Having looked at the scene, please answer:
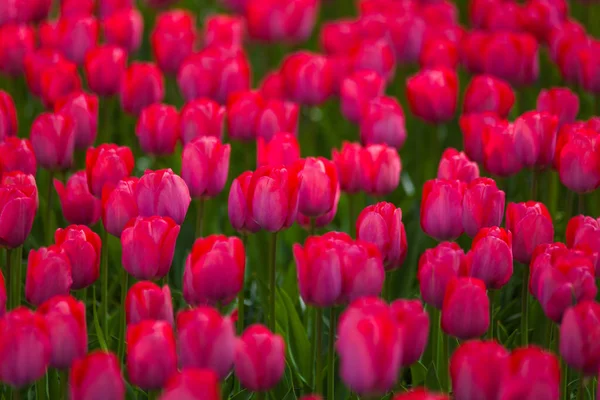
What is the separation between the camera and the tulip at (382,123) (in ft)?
7.85

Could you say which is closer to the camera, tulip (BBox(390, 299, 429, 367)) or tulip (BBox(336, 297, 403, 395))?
tulip (BBox(336, 297, 403, 395))

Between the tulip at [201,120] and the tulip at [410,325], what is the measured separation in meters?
0.96

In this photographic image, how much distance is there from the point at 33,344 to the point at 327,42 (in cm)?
209

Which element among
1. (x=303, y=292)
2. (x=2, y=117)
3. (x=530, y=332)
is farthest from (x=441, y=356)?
(x=2, y=117)

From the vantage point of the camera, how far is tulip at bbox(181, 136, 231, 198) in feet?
6.50

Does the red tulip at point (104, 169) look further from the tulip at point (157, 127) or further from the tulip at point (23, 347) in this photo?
the tulip at point (23, 347)

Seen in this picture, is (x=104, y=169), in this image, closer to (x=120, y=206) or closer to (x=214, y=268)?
(x=120, y=206)

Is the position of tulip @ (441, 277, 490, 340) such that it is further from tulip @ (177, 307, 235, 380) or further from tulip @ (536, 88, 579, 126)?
tulip @ (536, 88, 579, 126)

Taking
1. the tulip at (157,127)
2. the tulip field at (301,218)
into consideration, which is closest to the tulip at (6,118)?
the tulip field at (301,218)

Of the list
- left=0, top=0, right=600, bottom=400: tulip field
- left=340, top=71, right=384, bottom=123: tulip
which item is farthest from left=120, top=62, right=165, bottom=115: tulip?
left=340, top=71, right=384, bottom=123: tulip

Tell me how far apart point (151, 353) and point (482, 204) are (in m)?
0.76

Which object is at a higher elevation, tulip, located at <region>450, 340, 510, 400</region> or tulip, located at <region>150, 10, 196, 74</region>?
tulip, located at <region>150, 10, 196, 74</region>

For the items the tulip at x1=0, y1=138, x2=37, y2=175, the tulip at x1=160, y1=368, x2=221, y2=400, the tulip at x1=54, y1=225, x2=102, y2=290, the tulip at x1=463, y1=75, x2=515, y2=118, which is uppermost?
the tulip at x1=463, y1=75, x2=515, y2=118

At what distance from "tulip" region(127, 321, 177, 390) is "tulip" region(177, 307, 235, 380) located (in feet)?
0.07
